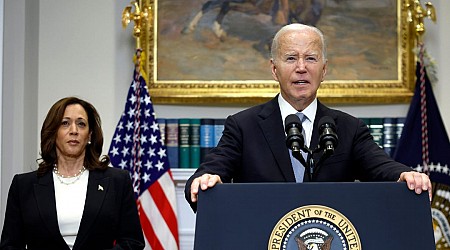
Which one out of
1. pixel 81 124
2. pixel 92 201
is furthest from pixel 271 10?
pixel 92 201

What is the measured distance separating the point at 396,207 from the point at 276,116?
726mm

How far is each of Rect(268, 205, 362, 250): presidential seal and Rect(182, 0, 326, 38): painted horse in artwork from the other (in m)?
4.11

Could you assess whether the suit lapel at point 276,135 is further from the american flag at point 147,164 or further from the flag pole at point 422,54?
the flag pole at point 422,54

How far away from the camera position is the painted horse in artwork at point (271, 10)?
6160 mm

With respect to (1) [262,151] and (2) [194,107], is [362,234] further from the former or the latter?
(2) [194,107]

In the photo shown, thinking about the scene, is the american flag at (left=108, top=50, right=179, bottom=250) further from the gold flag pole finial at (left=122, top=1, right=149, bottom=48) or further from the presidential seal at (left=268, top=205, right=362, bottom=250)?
the presidential seal at (left=268, top=205, right=362, bottom=250)

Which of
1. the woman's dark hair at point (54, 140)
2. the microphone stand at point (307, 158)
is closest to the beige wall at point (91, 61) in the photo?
the woman's dark hair at point (54, 140)

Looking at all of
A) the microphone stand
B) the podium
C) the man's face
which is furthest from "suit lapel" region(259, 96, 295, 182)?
the podium

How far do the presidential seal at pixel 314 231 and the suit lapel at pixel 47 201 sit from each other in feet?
5.96

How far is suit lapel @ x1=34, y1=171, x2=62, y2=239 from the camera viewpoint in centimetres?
371

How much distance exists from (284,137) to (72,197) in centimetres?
150

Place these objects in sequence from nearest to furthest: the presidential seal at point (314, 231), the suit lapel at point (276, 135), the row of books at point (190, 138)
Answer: the presidential seal at point (314, 231) < the suit lapel at point (276, 135) < the row of books at point (190, 138)

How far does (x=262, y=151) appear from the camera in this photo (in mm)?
2770

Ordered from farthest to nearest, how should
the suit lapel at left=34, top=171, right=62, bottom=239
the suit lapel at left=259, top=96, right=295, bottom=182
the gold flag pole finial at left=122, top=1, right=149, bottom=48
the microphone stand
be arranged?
the gold flag pole finial at left=122, top=1, right=149, bottom=48 < the suit lapel at left=34, top=171, right=62, bottom=239 < the suit lapel at left=259, top=96, right=295, bottom=182 < the microphone stand
